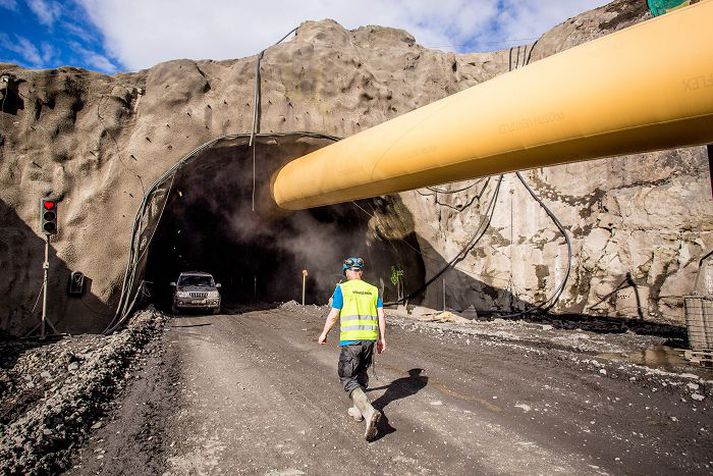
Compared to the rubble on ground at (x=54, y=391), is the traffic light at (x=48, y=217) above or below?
above

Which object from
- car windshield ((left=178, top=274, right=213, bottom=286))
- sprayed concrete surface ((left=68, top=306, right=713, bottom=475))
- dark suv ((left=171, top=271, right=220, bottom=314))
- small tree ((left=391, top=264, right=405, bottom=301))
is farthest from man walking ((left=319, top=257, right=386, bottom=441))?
car windshield ((left=178, top=274, right=213, bottom=286))

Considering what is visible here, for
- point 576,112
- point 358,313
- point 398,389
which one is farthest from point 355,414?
point 576,112

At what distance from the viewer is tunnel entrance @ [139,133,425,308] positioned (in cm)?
1473

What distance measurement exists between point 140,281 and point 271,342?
17.9 ft

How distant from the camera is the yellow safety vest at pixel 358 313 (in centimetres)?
468

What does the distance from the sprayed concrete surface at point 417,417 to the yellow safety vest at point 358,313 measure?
0.99 metres

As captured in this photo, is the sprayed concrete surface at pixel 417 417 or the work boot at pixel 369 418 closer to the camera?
the sprayed concrete surface at pixel 417 417

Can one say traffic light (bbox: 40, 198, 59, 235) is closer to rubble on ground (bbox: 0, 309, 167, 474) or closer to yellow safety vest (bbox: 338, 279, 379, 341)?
rubble on ground (bbox: 0, 309, 167, 474)

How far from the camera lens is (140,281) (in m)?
12.0

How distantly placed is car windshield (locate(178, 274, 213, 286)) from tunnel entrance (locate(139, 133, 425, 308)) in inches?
51.0

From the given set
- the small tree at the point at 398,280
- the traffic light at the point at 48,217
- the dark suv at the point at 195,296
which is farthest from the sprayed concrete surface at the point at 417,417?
the dark suv at the point at 195,296

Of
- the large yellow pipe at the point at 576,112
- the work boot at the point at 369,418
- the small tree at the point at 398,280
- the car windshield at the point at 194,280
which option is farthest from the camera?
the car windshield at the point at 194,280

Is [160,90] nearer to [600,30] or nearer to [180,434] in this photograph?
[180,434]

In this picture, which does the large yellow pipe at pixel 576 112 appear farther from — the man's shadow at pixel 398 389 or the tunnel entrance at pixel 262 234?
the tunnel entrance at pixel 262 234
